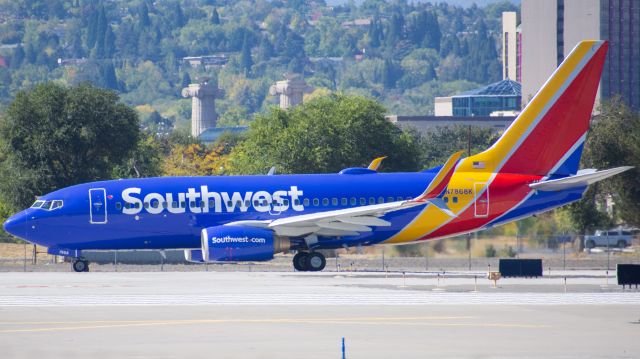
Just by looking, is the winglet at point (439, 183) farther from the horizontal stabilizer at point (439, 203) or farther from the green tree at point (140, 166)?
the green tree at point (140, 166)

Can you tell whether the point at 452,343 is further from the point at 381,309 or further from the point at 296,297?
the point at 296,297

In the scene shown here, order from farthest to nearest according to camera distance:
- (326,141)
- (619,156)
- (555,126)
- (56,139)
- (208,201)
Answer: (326,141)
(56,139)
(619,156)
(555,126)
(208,201)

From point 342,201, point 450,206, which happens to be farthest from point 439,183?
Result: point 342,201

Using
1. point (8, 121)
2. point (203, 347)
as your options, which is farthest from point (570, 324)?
point (8, 121)

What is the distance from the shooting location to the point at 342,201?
52.1 metres

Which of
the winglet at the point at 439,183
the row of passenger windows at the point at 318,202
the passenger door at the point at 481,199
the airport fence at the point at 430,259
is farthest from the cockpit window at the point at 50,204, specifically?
the passenger door at the point at 481,199

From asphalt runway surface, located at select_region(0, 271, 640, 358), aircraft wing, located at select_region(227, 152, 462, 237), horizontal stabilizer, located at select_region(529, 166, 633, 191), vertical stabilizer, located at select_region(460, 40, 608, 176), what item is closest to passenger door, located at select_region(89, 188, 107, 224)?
asphalt runway surface, located at select_region(0, 271, 640, 358)

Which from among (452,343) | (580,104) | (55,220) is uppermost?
(580,104)

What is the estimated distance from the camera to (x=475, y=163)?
52.8 metres

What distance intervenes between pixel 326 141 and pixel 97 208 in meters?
36.8

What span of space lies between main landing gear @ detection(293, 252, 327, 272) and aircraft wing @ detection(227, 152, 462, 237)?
1.16 meters

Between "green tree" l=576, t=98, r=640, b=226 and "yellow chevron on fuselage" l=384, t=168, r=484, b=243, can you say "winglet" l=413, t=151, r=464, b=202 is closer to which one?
"yellow chevron on fuselage" l=384, t=168, r=484, b=243

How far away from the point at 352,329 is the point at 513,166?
22791 millimetres

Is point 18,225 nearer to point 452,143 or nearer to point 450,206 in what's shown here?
point 450,206
